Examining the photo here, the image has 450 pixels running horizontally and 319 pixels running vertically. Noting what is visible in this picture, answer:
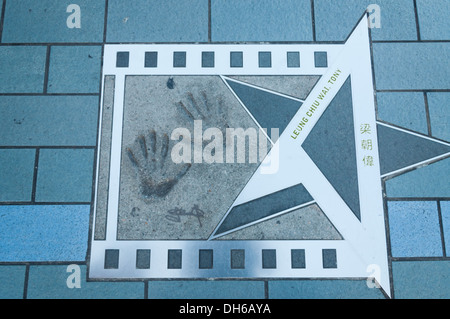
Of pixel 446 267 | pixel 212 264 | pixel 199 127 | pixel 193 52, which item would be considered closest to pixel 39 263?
pixel 212 264

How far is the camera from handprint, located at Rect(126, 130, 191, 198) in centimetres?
207

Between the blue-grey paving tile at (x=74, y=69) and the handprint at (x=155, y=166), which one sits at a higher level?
the blue-grey paving tile at (x=74, y=69)

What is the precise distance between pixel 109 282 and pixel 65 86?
144 cm

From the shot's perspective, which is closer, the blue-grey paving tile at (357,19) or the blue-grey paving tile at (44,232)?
the blue-grey paving tile at (44,232)

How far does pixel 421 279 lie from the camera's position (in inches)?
79.7

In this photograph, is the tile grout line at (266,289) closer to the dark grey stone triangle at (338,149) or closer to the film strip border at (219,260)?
the film strip border at (219,260)

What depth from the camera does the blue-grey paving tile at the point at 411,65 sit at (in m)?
2.20

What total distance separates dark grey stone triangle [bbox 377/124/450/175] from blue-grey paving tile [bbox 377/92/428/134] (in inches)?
2.8

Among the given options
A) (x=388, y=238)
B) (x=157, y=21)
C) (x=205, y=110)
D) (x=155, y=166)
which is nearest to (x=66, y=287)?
(x=155, y=166)

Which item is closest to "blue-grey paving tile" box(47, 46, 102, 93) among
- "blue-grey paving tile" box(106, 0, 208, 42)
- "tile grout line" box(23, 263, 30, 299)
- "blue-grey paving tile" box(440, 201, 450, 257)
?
"blue-grey paving tile" box(106, 0, 208, 42)

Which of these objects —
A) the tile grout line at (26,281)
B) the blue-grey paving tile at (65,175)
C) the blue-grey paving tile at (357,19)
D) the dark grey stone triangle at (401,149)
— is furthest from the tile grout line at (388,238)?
the tile grout line at (26,281)

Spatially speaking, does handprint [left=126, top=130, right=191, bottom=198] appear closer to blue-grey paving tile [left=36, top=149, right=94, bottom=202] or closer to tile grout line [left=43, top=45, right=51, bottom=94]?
blue-grey paving tile [left=36, top=149, right=94, bottom=202]

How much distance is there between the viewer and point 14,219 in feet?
6.75

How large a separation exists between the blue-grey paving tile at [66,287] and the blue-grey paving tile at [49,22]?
169 centimetres
